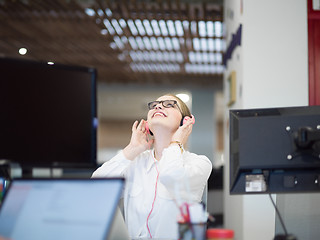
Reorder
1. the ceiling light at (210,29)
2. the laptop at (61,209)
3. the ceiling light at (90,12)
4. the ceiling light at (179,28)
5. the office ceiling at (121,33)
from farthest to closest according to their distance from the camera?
the ceiling light at (210,29), the ceiling light at (179,28), the ceiling light at (90,12), the office ceiling at (121,33), the laptop at (61,209)

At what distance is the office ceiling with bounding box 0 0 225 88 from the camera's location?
4.83m

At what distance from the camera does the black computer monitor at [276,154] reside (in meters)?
1.42

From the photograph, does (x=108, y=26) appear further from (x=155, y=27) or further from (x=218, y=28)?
(x=218, y=28)

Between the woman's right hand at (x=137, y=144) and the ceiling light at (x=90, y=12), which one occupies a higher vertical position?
the ceiling light at (x=90, y=12)

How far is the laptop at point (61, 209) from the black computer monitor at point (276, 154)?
1.83 feet

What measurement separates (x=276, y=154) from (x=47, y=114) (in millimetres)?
952

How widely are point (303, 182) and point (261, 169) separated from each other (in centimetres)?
16

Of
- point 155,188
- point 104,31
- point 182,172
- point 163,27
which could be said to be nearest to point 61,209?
point 182,172

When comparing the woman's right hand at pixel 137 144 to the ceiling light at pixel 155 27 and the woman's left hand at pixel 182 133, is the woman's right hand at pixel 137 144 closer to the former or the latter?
the woman's left hand at pixel 182 133

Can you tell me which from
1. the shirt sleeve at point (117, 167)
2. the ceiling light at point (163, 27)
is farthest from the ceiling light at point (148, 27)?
the shirt sleeve at point (117, 167)

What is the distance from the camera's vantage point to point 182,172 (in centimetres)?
166

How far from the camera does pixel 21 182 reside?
1160mm

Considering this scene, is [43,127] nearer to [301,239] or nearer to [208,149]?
[301,239]

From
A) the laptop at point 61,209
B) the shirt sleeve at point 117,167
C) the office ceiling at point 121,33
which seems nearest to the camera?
the laptop at point 61,209
